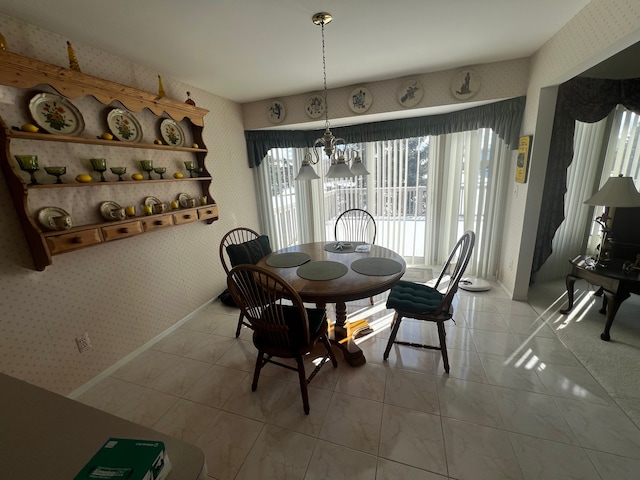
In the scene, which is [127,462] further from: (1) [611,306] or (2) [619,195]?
(2) [619,195]

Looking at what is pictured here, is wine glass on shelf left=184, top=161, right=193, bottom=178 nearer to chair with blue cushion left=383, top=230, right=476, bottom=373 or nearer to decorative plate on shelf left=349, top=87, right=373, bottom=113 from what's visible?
decorative plate on shelf left=349, top=87, right=373, bottom=113

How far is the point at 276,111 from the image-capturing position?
10.7ft

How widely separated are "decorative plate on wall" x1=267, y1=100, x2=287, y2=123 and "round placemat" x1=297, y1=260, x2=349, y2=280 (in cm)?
218

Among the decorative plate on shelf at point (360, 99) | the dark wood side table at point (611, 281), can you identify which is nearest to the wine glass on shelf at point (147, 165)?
the decorative plate on shelf at point (360, 99)

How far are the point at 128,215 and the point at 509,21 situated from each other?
128 inches

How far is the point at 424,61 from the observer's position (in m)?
2.38

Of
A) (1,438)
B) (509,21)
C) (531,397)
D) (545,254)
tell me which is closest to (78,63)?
(1,438)

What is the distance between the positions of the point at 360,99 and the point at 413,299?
7.62 feet

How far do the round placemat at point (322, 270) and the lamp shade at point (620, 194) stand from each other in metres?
2.26

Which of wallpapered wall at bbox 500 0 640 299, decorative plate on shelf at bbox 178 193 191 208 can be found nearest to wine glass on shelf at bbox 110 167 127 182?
decorative plate on shelf at bbox 178 193 191 208

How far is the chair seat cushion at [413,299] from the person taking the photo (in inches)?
73.4

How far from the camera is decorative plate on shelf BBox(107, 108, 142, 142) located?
77.8 inches

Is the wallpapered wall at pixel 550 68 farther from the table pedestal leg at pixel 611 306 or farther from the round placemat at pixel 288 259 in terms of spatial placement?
the round placemat at pixel 288 259

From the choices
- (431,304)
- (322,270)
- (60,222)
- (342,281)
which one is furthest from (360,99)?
(60,222)
